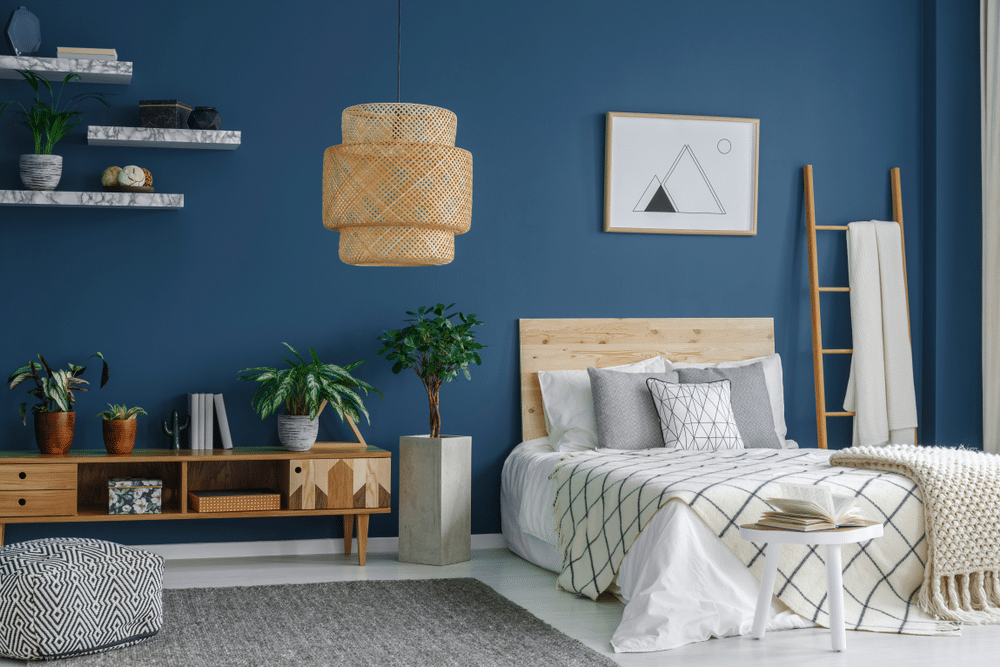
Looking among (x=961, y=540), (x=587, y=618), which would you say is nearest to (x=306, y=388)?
(x=587, y=618)

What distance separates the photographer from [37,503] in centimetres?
402

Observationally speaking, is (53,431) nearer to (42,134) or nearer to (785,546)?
(42,134)

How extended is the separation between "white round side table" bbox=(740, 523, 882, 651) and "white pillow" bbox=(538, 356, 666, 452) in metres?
1.66

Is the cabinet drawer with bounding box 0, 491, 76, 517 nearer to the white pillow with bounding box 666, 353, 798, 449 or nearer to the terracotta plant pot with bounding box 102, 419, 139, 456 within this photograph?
the terracotta plant pot with bounding box 102, 419, 139, 456

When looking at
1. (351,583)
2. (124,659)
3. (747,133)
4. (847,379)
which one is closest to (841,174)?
(747,133)

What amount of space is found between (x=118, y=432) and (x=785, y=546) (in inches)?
108

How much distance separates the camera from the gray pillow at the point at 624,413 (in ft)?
14.9

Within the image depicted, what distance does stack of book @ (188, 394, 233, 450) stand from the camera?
4.42 meters

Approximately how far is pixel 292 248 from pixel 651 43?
7.07ft

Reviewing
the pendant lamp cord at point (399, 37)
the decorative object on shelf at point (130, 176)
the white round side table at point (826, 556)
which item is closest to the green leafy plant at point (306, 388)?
the decorative object on shelf at point (130, 176)

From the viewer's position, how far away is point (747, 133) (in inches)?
208

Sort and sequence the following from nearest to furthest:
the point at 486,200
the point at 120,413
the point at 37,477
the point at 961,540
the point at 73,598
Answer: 1. the point at 73,598
2. the point at 961,540
3. the point at 37,477
4. the point at 120,413
5. the point at 486,200

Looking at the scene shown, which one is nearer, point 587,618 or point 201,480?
point 587,618

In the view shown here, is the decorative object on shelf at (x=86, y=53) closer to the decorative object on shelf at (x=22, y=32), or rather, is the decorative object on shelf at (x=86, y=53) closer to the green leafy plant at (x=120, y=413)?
the decorative object on shelf at (x=22, y=32)
